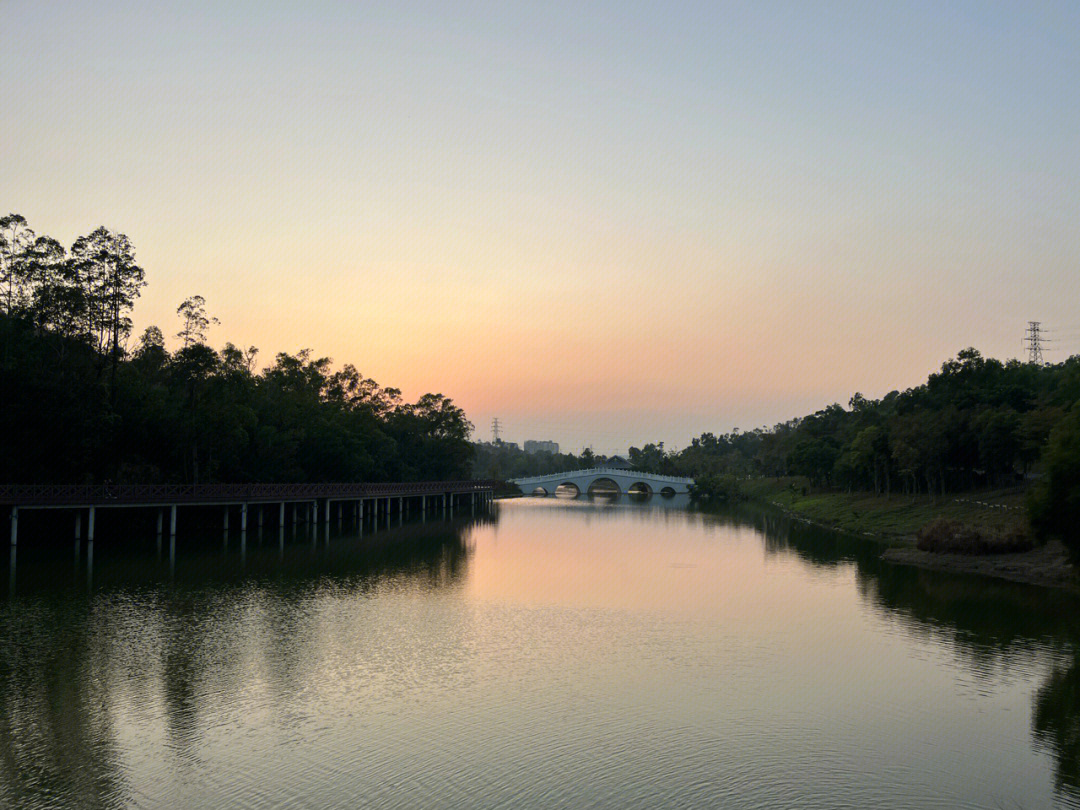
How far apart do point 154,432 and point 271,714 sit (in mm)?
36700

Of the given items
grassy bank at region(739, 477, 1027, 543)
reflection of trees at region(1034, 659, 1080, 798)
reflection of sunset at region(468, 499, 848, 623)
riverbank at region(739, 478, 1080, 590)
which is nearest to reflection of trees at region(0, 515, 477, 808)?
reflection of sunset at region(468, 499, 848, 623)

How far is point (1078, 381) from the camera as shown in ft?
163

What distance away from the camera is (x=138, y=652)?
20.6 metres

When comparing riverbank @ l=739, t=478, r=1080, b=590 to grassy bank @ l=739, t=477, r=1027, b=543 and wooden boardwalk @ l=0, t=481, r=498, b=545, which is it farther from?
wooden boardwalk @ l=0, t=481, r=498, b=545

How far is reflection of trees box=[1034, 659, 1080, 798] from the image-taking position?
14453mm

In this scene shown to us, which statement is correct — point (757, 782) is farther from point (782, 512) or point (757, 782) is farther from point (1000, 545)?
point (782, 512)

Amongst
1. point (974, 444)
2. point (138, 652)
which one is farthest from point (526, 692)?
point (974, 444)

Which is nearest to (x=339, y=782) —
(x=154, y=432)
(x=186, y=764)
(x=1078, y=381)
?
(x=186, y=764)

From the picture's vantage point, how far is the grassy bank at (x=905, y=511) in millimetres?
46125

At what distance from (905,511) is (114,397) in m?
51.6

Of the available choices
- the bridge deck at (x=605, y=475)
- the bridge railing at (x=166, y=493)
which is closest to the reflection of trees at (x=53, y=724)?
the bridge railing at (x=166, y=493)

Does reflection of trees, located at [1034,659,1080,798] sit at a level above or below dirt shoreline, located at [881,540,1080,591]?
below

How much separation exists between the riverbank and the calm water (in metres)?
3.12

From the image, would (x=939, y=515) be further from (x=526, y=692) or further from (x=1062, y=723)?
(x=526, y=692)
